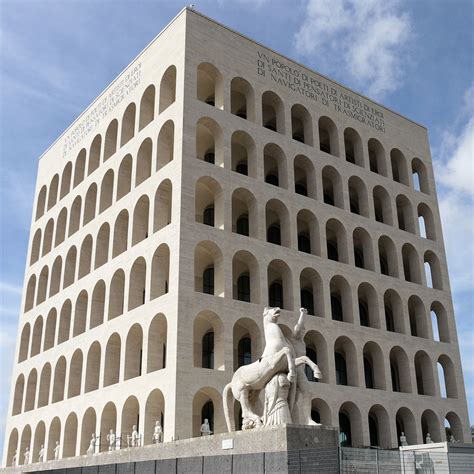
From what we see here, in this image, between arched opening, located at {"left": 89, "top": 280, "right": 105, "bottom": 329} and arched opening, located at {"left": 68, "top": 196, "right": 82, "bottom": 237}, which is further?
arched opening, located at {"left": 68, "top": 196, "right": 82, "bottom": 237}

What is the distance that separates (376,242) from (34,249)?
88.3ft

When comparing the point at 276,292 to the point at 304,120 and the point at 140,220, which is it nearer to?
the point at 140,220

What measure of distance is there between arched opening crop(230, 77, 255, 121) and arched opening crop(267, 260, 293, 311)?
29.9 feet

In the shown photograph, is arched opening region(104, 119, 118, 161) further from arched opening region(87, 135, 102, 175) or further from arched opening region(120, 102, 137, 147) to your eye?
arched opening region(87, 135, 102, 175)

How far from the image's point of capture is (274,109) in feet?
144

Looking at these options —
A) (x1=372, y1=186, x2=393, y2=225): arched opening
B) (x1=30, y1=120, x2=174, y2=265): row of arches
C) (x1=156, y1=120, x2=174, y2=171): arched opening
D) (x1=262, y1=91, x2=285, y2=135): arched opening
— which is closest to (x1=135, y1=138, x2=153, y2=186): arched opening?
(x1=30, y1=120, x2=174, y2=265): row of arches

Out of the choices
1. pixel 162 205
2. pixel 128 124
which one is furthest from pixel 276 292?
pixel 128 124

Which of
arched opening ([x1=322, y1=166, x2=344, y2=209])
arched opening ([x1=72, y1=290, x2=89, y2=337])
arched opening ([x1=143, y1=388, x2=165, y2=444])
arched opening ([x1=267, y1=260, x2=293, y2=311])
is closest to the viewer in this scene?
arched opening ([x1=143, y1=388, x2=165, y2=444])

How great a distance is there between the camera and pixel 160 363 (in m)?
34.2

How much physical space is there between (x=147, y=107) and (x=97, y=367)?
53.8 feet

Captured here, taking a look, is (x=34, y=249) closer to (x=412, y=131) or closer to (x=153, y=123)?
(x=153, y=123)

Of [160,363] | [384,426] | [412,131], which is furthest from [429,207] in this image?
[160,363]

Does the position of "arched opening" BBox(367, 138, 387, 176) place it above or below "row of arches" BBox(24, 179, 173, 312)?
above

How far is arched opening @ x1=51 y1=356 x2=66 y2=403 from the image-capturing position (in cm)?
4299
